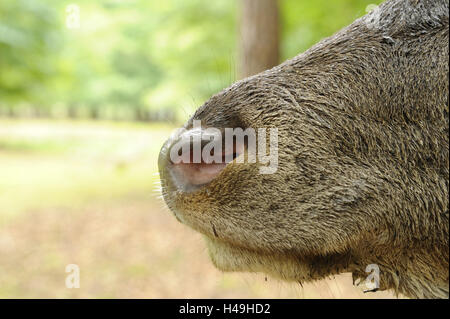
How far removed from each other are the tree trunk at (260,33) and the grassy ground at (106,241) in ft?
6.48

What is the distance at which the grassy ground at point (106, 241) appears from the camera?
24.8 feet

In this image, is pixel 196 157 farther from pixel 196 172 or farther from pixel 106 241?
pixel 106 241

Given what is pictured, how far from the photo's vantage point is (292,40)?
8.02 m

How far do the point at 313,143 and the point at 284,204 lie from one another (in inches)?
10.3

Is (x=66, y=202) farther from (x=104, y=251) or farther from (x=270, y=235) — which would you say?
(x=270, y=235)

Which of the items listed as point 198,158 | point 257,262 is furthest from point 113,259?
point 198,158

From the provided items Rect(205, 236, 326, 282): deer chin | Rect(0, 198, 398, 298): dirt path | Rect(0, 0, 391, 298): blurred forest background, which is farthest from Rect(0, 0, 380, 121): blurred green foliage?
Rect(0, 198, 398, 298): dirt path

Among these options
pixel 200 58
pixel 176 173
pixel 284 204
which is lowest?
pixel 284 204

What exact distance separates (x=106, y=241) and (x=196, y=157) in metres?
9.04

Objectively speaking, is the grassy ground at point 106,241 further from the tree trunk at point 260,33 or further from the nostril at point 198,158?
the tree trunk at point 260,33

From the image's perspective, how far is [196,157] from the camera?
1860 millimetres

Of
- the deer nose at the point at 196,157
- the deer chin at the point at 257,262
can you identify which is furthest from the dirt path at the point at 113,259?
the deer nose at the point at 196,157

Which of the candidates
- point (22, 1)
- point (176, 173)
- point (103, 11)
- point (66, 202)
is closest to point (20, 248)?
point (66, 202)

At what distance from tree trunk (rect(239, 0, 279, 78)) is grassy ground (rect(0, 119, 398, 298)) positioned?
197 cm
